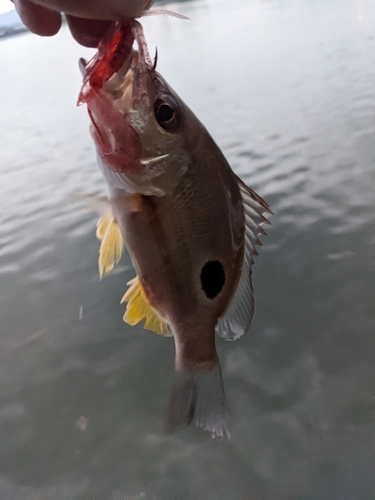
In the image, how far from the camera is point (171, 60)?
1414 centimetres

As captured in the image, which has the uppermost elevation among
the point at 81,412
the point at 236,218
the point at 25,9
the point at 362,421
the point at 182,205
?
the point at 25,9

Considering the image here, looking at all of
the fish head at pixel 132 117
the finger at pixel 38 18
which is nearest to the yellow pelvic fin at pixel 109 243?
the fish head at pixel 132 117

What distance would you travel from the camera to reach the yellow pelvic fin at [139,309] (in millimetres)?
1456

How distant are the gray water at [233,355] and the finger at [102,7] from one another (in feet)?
1.82

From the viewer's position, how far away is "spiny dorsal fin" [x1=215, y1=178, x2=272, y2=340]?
1366 mm

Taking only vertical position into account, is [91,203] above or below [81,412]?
above

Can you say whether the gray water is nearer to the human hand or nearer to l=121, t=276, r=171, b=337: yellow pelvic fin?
l=121, t=276, r=171, b=337: yellow pelvic fin

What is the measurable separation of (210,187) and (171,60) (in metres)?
14.3

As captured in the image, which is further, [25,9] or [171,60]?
[171,60]

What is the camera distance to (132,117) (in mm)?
1172

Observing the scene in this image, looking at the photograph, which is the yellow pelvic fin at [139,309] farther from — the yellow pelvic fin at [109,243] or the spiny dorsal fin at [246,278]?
the spiny dorsal fin at [246,278]

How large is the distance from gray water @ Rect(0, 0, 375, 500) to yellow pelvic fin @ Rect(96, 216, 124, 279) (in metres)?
0.10

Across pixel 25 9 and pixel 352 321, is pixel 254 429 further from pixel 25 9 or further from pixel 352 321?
pixel 25 9

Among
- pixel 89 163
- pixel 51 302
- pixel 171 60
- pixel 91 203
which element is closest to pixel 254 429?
pixel 91 203
